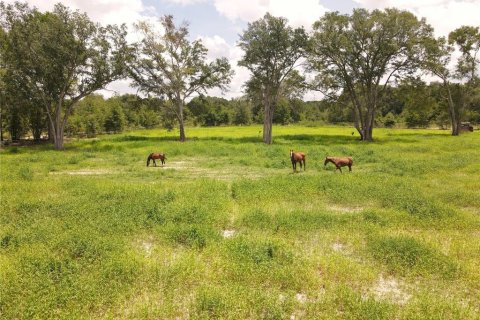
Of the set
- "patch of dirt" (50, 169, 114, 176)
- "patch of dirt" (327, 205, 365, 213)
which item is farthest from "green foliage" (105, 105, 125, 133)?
"patch of dirt" (327, 205, 365, 213)

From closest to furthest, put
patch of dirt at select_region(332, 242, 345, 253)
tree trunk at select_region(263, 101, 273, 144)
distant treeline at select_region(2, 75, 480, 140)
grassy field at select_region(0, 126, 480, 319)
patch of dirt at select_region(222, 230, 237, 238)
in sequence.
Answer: grassy field at select_region(0, 126, 480, 319) < patch of dirt at select_region(332, 242, 345, 253) < patch of dirt at select_region(222, 230, 237, 238) < tree trunk at select_region(263, 101, 273, 144) < distant treeline at select_region(2, 75, 480, 140)

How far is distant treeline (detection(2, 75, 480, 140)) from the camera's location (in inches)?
1957

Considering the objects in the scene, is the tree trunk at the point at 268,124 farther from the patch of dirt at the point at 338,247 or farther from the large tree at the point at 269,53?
the patch of dirt at the point at 338,247

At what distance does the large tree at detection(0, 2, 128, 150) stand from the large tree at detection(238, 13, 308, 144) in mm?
15091

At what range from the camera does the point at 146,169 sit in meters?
23.2

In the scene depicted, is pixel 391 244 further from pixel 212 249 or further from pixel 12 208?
pixel 12 208

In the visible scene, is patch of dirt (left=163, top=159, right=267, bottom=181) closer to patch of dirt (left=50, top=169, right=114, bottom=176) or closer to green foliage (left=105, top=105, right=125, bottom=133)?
patch of dirt (left=50, top=169, right=114, bottom=176)

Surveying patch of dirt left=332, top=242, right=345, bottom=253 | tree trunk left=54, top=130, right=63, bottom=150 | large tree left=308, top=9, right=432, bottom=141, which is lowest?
patch of dirt left=332, top=242, right=345, bottom=253

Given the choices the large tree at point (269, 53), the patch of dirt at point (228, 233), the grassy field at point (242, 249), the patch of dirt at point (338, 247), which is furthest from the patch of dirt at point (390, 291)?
the large tree at point (269, 53)

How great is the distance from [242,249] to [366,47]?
41.5 m

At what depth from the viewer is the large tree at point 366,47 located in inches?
1647

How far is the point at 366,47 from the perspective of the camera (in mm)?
43688

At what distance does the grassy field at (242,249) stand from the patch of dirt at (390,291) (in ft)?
0.10

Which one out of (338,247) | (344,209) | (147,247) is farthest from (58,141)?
(338,247)
